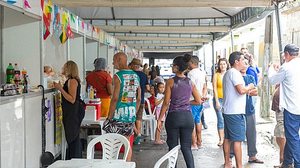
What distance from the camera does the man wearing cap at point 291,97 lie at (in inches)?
165

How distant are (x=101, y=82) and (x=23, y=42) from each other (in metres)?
1.42

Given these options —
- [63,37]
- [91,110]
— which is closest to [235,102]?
[91,110]

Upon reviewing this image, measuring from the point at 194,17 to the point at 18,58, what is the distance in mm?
5787

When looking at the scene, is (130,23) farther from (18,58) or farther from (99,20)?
(18,58)

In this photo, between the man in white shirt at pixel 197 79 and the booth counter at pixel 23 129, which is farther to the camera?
the man in white shirt at pixel 197 79

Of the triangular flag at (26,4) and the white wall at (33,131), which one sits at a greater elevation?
the triangular flag at (26,4)

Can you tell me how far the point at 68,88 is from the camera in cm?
447

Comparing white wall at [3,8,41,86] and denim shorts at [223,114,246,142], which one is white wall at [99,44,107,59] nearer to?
white wall at [3,8,41,86]

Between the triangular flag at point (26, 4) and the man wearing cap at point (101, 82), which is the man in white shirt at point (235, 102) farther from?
the triangular flag at point (26, 4)

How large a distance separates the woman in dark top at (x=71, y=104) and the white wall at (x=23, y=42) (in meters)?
0.36

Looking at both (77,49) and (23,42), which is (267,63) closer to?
(77,49)

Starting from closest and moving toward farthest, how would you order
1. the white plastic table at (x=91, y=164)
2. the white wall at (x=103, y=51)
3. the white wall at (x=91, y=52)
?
1. the white plastic table at (x=91, y=164)
2. the white wall at (x=91, y=52)
3. the white wall at (x=103, y=51)

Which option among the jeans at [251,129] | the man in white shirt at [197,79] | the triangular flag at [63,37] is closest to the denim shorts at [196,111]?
the man in white shirt at [197,79]

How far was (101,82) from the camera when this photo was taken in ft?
18.4
